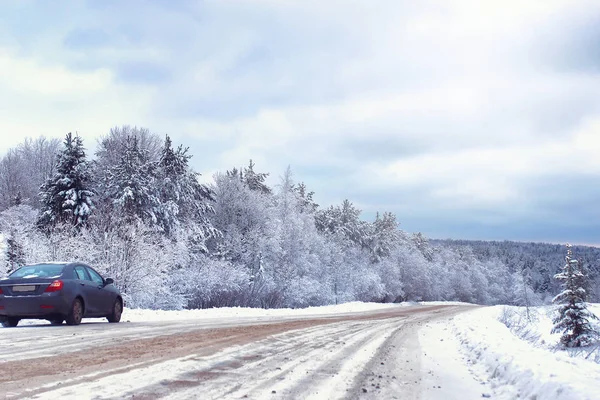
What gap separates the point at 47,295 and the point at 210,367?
7239 millimetres

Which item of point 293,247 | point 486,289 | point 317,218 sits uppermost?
point 317,218

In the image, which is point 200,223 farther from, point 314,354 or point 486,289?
point 486,289

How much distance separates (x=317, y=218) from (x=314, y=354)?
67.9 meters

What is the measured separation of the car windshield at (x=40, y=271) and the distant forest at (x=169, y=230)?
18457 mm

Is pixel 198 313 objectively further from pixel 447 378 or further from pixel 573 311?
pixel 573 311

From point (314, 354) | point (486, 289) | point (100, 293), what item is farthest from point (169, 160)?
point (486, 289)

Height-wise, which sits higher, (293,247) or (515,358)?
(293,247)

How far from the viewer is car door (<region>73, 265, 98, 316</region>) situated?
13.8m

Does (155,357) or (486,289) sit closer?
(155,357)

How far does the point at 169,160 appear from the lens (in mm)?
47375

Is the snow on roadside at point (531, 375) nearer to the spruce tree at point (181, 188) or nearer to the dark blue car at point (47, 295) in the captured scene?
the dark blue car at point (47, 295)

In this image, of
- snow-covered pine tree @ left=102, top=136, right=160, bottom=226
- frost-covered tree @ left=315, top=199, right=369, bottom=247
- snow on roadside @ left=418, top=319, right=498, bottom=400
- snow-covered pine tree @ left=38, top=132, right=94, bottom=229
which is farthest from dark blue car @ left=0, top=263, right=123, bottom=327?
frost-covered tree @ left=315, top=199, right=369, bottom=247

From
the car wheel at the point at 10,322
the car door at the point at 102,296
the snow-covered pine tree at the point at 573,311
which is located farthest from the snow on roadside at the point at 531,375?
the snow-covered pine tree at the point at 573,311

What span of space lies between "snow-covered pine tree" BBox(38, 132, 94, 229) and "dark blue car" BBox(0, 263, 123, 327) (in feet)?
92.8
